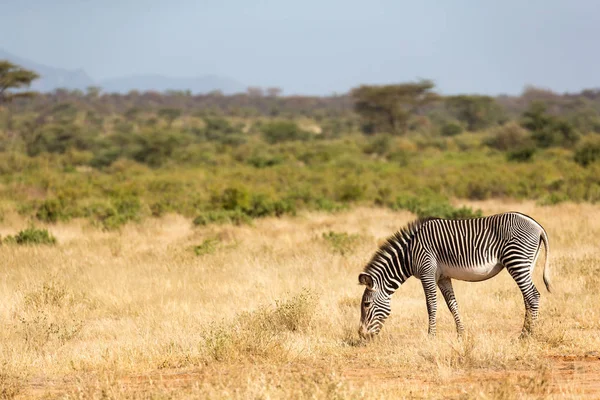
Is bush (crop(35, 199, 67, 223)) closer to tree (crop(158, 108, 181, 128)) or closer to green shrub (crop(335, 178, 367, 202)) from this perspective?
green shrub (crop(335, 178, 367, 202))

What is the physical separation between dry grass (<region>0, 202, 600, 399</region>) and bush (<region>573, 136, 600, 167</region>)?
57.3ft

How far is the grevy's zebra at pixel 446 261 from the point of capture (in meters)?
8.07

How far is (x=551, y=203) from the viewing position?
69.2 ft

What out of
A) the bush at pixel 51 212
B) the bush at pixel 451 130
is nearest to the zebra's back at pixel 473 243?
the bush at pixel 51 212

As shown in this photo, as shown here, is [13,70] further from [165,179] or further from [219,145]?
[165,179]

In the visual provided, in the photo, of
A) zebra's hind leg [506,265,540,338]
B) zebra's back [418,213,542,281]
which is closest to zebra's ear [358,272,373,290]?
zebra's back [418,213,542,281]

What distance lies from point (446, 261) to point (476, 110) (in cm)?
6071

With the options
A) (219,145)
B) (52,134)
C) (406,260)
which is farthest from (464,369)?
(52,134)

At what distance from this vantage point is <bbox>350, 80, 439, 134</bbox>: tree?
184ft

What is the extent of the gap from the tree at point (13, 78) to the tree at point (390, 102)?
24812 mm

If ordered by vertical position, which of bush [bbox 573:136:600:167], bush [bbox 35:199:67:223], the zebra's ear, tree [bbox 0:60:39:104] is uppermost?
tree [bbox 0:60:39:104]

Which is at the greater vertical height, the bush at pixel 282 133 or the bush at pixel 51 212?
the bush at pixel 282 133

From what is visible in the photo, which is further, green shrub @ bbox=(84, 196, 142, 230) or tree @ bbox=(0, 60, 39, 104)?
tree @ bbox=(0, 60, 39, 104)

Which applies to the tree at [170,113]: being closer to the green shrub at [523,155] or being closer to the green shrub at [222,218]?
the green shrub at [523,155]
